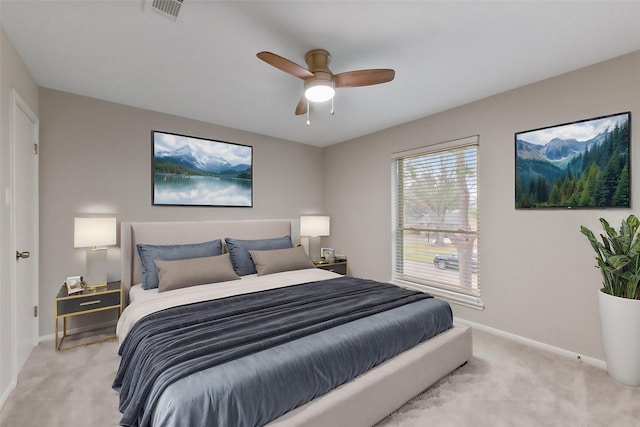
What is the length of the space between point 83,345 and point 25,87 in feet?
7.85

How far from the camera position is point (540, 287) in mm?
2785

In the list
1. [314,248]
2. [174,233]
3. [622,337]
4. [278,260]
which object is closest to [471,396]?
[622,337]

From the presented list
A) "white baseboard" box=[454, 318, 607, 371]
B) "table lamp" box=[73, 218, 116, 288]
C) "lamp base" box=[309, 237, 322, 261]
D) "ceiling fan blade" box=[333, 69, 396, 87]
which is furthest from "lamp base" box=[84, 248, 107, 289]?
"white baseboard" box=[454, 318, 607, 371]

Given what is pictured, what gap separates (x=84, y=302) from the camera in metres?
2.72

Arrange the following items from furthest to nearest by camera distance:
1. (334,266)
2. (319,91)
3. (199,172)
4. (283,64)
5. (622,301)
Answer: (334,266) < (199,172) < (319,91) < (622,301) < (283,64)

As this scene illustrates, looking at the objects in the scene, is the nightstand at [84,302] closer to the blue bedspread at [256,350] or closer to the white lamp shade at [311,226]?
the blue bedspread at [256,350]

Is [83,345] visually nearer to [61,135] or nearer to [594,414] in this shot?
[61,135]

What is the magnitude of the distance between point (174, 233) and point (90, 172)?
107 centimetres

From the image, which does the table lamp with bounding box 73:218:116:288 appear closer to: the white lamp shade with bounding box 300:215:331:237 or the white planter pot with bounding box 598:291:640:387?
the white lamp shade with bounding box 300:215:331:237

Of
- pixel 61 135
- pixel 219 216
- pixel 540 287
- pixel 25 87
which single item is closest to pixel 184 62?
pixel 25 87

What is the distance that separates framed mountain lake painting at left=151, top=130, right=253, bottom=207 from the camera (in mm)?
3574

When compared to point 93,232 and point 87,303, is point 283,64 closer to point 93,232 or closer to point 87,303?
point 93,232

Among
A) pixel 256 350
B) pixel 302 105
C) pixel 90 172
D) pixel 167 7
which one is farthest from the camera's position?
pixel 90 172

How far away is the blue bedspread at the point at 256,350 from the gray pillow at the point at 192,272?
655 mm
